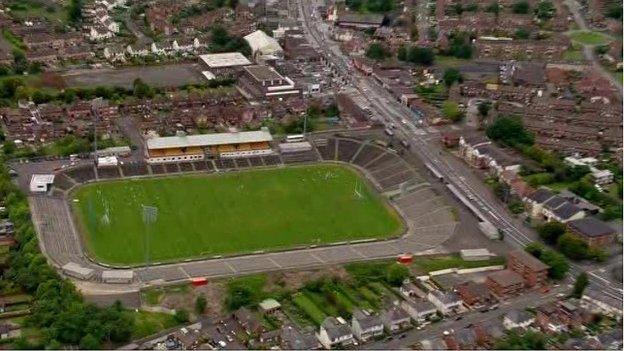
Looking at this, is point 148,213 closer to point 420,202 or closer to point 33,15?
point 420,202

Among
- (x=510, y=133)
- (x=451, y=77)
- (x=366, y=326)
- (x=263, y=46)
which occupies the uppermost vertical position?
(x=263, y=46)

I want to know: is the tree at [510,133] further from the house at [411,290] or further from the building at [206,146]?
the house at [411,290]

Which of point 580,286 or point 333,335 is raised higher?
point 333,335

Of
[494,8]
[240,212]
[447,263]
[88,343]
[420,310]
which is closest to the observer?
[88,343]

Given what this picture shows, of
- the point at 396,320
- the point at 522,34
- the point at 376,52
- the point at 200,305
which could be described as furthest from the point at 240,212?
the point at 522,34

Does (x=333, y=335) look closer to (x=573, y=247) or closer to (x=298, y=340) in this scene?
(x=298, y=340)

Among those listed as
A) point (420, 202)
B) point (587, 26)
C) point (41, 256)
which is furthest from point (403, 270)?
point (587, 26)
